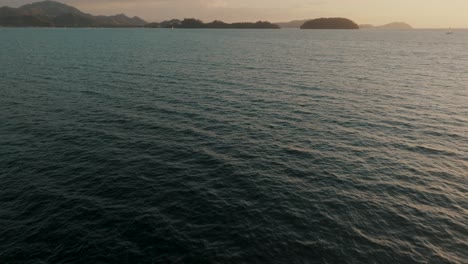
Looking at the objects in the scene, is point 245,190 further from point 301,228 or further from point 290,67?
point 290,67

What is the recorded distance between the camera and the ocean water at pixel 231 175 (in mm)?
30109

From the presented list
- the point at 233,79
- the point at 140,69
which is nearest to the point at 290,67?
the point at 233,79

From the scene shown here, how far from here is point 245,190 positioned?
39.6m

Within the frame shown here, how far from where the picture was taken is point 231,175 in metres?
42.9

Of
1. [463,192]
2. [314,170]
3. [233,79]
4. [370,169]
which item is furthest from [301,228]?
[233,79]

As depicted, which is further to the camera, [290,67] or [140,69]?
[290,67]

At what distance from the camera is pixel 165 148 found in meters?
50.8

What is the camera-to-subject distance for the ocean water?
98.8ft

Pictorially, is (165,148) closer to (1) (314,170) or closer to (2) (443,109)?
(1) (314,170)

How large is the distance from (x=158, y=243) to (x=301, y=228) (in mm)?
14447

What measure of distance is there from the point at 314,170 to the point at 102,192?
2803 cm

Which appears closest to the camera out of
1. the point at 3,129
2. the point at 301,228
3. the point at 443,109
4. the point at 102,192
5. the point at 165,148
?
the point at 301,228

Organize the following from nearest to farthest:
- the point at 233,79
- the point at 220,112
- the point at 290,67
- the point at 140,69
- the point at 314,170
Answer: the point at 314,170 → the point at 220,112 → the point at 233,79 → the point at 140,69 → the point at 290,67

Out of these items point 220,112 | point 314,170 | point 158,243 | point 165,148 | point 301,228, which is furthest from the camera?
point 220,112
